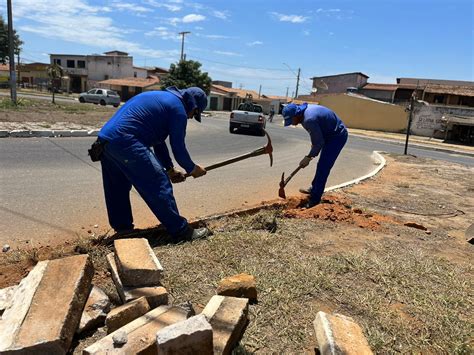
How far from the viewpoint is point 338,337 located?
2.35 meters

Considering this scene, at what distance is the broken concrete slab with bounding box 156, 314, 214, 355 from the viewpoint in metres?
1.97

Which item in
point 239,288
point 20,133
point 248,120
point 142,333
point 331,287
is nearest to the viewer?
point 142,333

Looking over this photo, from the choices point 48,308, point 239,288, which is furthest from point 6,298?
point 239,288

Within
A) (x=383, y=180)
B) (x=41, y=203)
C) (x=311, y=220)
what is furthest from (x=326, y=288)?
(x=383, y=180)

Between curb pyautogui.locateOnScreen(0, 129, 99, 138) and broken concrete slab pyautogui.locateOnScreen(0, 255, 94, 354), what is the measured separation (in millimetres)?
10023

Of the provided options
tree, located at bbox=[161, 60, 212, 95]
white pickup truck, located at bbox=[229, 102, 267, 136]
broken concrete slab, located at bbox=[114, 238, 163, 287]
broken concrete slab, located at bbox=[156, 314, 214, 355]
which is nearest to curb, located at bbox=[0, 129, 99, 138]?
white pickup truck, located at bbox=[229, 102, 267, 136]

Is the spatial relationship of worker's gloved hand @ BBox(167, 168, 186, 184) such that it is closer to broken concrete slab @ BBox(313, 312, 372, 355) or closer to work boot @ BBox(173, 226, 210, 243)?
work boot @ BBox(173, 226, 210, 243)

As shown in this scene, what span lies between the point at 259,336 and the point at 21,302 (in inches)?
58.5

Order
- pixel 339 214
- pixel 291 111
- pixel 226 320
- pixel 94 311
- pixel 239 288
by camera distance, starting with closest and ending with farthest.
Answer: pixel 226 320
pixel 94 311
pixel 239 288
pixel 339 214
pixel 291 111

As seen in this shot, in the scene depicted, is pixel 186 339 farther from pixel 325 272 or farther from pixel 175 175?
pixel 175 175

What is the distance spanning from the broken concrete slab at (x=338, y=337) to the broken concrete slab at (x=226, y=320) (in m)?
0.48

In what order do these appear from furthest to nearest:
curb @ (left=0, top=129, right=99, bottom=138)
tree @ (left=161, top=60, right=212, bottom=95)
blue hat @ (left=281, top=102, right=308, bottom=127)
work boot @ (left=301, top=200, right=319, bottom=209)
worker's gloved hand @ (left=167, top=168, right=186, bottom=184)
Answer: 1. tree @ (left=161, top=60, right=212, bottom=95)
2. curb @ (left=0, top=129, right=99, bottom=138)
3. work boot @ (left=301, top=200, right=319, bottom=209)
4. blue hat @ (left=281, top=102, right=308, bottom=127)
5. worker's gloved hand @ (left=167, top=168, right=186, bottom=184)

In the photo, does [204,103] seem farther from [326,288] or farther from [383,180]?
[383,180]

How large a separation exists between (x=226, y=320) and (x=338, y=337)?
67 cm
